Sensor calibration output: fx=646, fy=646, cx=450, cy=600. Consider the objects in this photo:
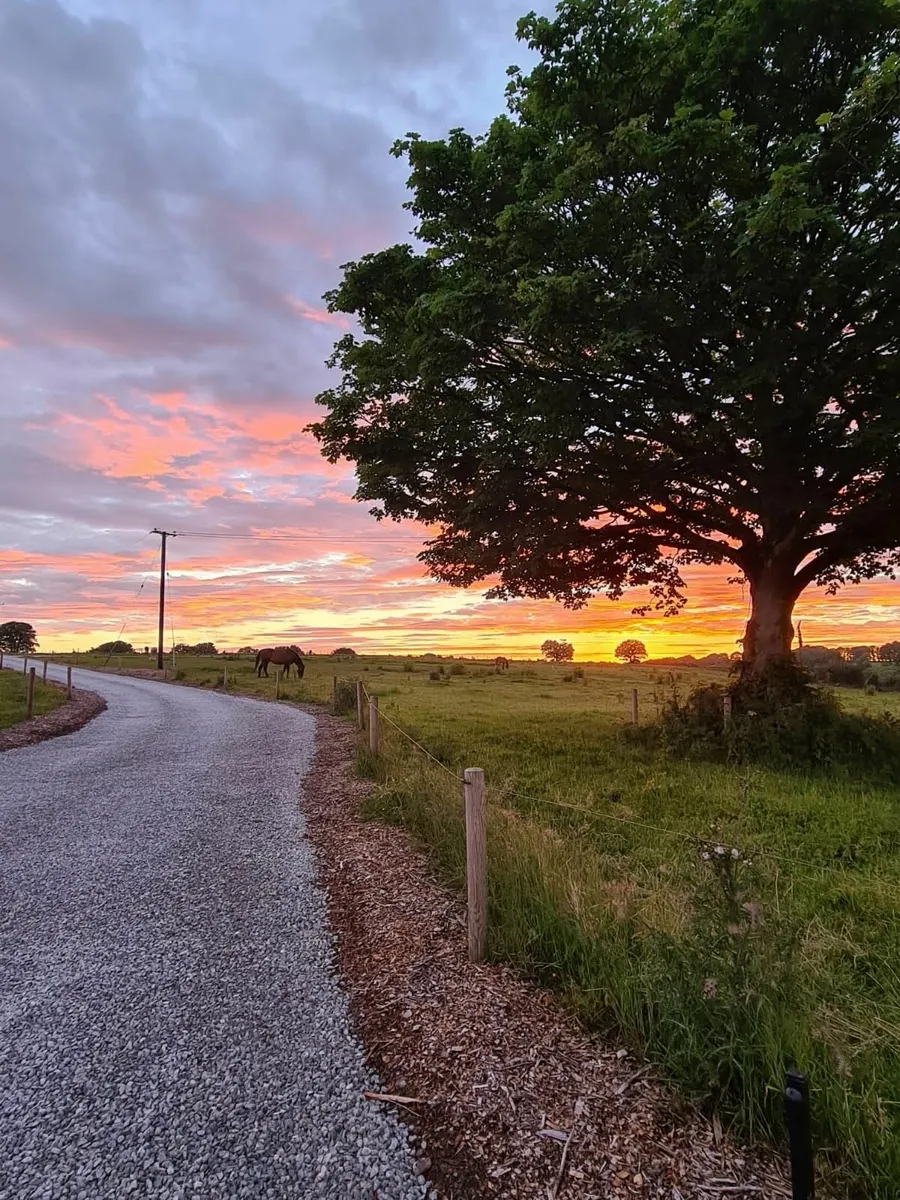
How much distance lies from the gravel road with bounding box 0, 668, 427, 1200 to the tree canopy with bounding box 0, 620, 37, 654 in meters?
97.9

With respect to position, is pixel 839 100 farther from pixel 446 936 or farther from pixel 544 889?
pixel 446 936

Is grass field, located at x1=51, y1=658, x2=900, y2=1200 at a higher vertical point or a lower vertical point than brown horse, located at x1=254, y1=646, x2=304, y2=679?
lower

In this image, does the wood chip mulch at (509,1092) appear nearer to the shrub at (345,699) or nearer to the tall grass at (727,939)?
the tall grass at (727,939)

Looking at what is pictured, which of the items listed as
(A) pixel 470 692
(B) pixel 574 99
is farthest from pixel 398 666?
(B) pixel 574 99

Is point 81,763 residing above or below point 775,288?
below

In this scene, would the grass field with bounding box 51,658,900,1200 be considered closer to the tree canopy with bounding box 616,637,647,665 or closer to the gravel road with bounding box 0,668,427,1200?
the gravel road with bounding box 0,668,427,1200

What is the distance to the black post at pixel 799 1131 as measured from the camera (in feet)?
7.14

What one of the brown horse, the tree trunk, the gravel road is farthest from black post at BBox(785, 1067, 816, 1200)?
the brown horse

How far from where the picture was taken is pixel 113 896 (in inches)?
252

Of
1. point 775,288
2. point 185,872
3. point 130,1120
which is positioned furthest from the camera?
point 775,288

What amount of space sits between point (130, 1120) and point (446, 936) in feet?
8.08

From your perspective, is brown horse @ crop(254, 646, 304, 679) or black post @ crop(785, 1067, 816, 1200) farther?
brown horse @ crop(254, 646, 304, 679)

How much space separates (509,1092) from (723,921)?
4.83 ft

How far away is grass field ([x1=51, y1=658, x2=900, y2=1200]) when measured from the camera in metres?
3.10
